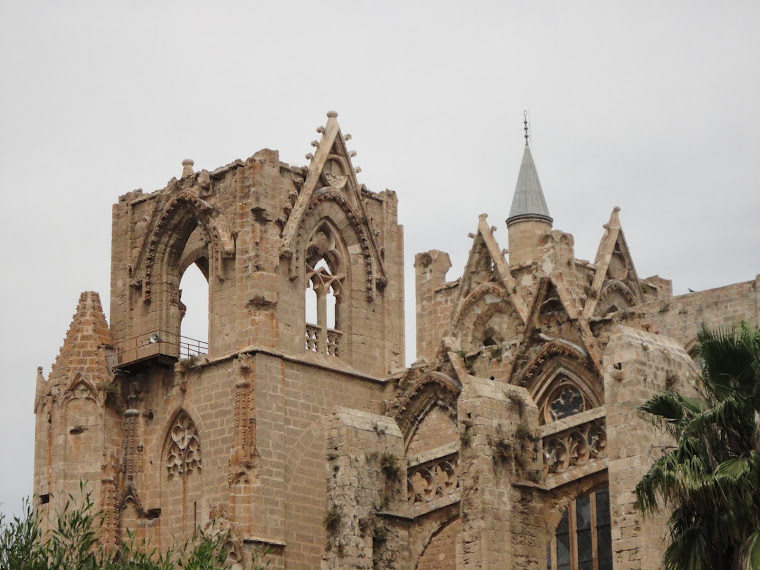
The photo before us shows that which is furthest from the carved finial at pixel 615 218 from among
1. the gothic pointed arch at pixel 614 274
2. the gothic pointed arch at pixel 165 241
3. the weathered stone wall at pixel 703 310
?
the gothic pointed arch at pixel 165 241

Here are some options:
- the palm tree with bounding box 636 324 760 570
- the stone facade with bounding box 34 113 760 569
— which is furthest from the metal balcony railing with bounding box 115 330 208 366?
the palm tree with bounding box 636 324 760 570

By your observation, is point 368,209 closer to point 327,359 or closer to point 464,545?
point 327,359

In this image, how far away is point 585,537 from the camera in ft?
103

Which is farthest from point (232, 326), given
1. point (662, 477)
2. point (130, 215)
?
point (662, 477)

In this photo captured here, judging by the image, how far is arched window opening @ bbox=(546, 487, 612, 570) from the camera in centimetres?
3086

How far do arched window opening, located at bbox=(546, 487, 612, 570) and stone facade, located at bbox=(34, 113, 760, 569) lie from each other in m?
0.04

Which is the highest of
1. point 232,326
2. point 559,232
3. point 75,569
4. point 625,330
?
point 559,232

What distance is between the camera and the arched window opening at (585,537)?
30859 millimetres

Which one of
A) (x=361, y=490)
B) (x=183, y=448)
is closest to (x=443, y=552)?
(x=183, y=448)

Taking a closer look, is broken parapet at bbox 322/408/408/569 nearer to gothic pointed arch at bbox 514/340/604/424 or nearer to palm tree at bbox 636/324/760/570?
gothic pointed arch at bbox 514/340/604/424

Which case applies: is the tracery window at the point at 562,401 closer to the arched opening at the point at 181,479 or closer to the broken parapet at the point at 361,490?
Result: the broken parapet at the point at 361,490

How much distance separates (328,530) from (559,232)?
404 inches

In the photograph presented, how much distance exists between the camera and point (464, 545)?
85.6ft

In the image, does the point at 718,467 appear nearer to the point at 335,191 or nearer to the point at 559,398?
the point at 559,398
